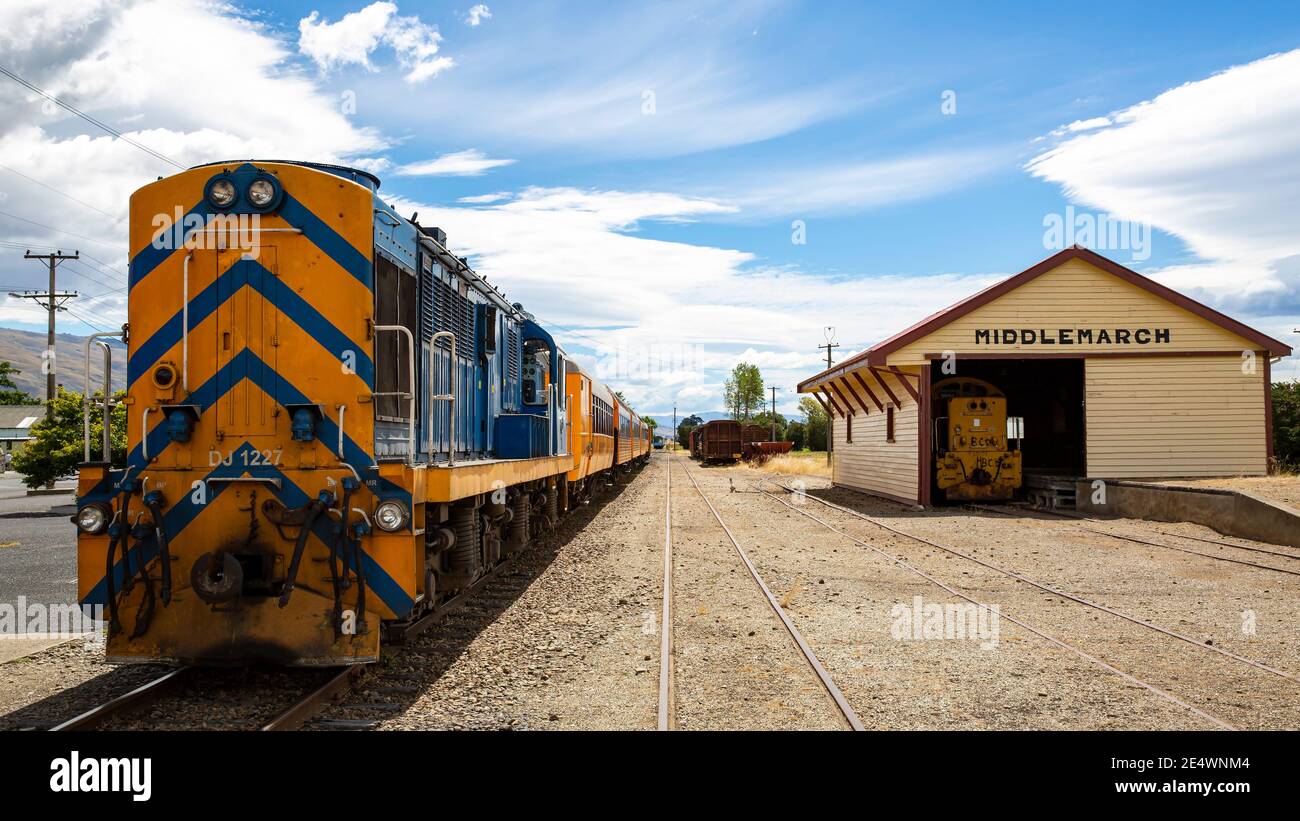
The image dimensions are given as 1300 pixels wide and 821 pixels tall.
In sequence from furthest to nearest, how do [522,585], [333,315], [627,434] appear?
[627,434] → [522,585] → [333,315]

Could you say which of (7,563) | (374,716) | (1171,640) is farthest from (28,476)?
(1171,640)

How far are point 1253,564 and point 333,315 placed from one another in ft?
36.2

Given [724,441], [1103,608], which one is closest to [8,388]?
[724,441]

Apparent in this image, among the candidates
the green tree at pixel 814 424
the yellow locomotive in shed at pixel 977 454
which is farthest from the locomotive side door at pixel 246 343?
the green tree at pixel 814 424

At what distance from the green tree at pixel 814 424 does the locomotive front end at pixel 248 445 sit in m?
70.3

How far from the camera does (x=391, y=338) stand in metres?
6.44

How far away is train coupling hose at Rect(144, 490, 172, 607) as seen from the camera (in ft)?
17.7

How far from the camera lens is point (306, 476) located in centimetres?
559

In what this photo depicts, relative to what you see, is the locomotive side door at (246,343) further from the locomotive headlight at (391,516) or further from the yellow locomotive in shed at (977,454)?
the yellow locomotive in shed at (977,454)

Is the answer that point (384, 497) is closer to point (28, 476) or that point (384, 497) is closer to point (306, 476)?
point (306, 476)

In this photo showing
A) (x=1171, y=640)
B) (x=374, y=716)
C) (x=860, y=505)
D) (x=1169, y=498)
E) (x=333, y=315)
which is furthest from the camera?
(x=860, y=505)

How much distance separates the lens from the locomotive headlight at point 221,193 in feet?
19.1

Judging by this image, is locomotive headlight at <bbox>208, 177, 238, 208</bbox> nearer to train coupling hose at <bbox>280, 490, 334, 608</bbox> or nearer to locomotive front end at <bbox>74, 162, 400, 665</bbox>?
locomotive front end at <bbox>74, 162, 400, 665</bbox>

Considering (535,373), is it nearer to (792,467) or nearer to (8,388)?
(792,467)
